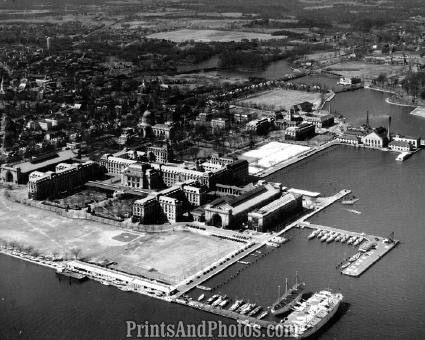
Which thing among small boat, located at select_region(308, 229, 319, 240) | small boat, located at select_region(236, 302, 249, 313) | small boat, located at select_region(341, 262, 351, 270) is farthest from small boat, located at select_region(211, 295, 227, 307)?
small boat, located at select_region(308, 229, 319, 240)

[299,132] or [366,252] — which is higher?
[299,132]

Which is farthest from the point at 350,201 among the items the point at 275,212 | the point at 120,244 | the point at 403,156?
the point at 120,244

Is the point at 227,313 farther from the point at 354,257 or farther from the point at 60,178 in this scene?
the point at 60,178

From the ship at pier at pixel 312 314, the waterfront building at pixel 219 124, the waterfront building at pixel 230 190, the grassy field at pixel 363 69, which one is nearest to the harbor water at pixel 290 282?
the ship at pier at pixel 312 314

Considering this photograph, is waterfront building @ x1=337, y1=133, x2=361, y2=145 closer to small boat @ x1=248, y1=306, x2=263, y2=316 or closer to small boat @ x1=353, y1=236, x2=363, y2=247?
small boat @ x1=353, y1=236, x2=363, y2=247

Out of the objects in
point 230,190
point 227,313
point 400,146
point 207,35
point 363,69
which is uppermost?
point 207,35

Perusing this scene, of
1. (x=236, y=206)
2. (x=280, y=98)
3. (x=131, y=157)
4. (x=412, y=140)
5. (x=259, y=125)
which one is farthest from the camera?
(x=280, y=98)

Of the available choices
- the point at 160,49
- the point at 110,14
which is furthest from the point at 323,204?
the point at 110,14
